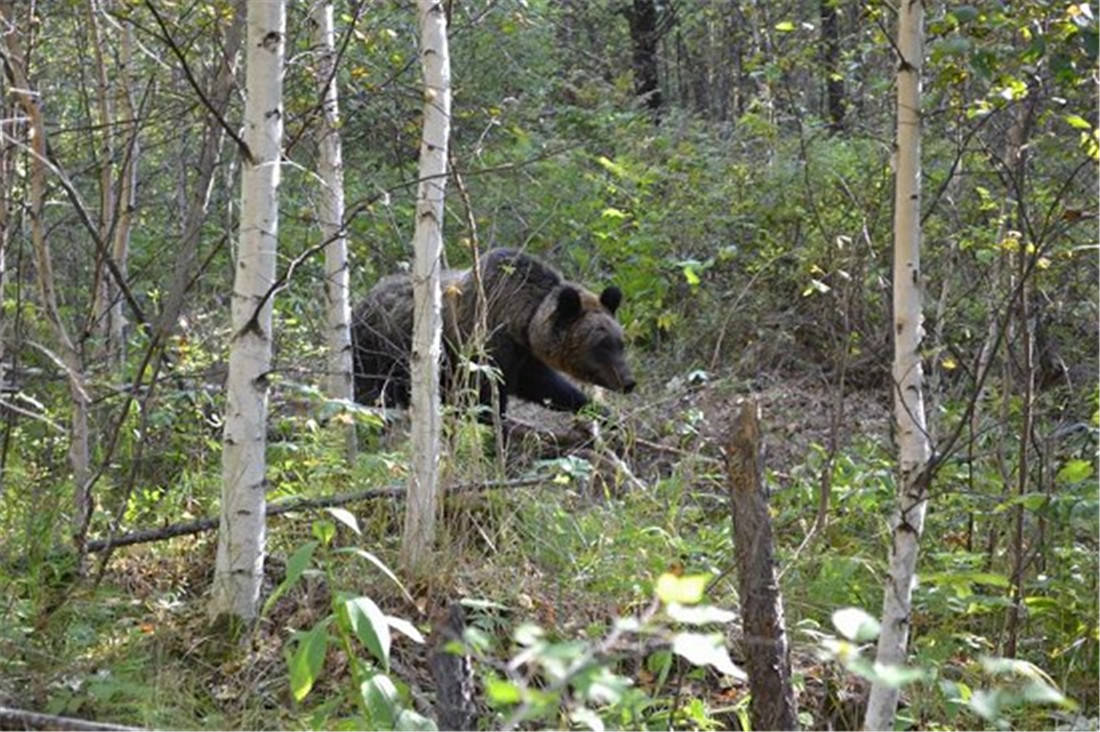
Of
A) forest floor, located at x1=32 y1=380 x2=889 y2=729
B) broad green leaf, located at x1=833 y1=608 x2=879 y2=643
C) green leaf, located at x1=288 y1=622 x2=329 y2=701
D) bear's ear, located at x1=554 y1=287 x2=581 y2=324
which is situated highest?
bear's ear, located at x1=554 y1=287 x2=581 y2=324

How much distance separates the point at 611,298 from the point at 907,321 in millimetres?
6471

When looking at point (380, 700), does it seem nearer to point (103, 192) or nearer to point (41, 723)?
point (41, 723)

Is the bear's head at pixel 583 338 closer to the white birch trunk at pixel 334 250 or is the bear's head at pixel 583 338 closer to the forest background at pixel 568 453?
the forest background at pixel 568 453

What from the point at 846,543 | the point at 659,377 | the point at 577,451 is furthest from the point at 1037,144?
the point at 659,377

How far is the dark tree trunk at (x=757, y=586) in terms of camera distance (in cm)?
517

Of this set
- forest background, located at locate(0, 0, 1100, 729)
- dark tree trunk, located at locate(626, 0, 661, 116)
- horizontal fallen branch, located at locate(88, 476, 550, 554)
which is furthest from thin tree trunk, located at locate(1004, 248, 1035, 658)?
dark tree trunk, located at locate(626, 0, 661, 116)

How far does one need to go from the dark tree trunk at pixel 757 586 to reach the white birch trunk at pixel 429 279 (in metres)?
1.60

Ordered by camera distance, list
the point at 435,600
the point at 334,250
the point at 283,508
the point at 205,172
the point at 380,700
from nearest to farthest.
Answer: the point at 380,700 < the point at 435,600 < the point at 283,508 < the point at 205,172 < the point at 334,250

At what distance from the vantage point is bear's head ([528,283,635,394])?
439 inches

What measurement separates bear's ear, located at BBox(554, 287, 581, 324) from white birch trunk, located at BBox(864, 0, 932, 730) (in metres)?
5.99

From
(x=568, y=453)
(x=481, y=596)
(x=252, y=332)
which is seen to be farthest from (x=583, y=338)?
(x=252, y=332)

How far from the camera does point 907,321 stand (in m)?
4.99

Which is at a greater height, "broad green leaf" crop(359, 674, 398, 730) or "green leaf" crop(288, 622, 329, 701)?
"green leaf" crop(288, 622, 329, 701)

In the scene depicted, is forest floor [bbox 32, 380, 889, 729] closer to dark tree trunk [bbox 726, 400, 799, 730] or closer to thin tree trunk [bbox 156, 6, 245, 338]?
dark tree trunk [bbox 726, 400, 799, 730]
